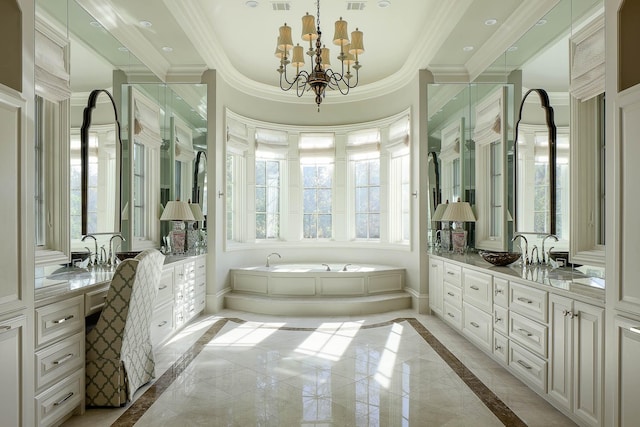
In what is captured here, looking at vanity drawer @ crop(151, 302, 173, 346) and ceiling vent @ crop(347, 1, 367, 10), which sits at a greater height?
ceiling vent @ crop(347, 1, 367, 10)

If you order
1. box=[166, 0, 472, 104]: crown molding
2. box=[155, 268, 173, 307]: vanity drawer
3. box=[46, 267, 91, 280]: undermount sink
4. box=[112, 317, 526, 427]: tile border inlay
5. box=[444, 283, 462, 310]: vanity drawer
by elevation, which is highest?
box=[166, 0, 472, 104]: crown molding

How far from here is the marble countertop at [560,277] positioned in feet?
7.56

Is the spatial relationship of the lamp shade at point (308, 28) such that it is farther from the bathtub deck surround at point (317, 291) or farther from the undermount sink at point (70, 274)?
the bathtub deck surround at point (317, 291)

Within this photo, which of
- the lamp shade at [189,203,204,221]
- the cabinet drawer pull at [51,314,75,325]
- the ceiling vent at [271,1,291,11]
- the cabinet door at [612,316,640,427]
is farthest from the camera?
the lamp shade at [189,203,204,221]

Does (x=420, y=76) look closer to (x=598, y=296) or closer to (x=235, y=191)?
(x=235, y=191)

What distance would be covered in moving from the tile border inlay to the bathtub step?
59 centimetres

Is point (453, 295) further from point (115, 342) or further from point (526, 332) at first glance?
point (115, 342)

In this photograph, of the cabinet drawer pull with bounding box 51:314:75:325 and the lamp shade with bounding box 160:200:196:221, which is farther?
the lamp shade with bounding box 160:200:196:221

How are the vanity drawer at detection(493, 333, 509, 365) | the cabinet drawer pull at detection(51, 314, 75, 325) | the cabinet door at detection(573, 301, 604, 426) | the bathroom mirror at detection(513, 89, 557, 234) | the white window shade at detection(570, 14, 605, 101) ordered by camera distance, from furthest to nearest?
the bathroom mirror at detection(513, 89, 557, 234)
the vanity drawer at detection(493, 333, 509, 365)
the white window shade at detection(570, 14, 605, 101)
the cabinet drawer pull at detection(51, 314, 75, 325)
the cabinet door at detection(573, 301, 604, 426)

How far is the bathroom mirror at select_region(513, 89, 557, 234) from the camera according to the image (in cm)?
330

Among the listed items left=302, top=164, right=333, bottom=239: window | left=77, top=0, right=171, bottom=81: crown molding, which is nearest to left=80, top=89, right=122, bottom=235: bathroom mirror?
left=77, top=0, right=171, bottom=81: crown molding

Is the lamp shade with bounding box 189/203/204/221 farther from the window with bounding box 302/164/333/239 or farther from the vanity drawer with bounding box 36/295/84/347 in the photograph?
the vanity drawer with bounding box 36/295/84/347

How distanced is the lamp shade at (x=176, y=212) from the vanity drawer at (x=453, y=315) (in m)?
3.15

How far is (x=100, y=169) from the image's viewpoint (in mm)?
3770
